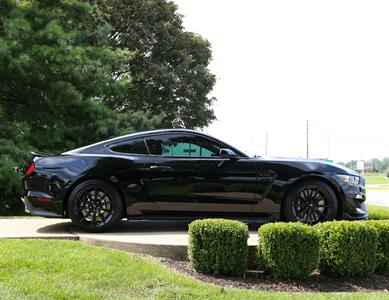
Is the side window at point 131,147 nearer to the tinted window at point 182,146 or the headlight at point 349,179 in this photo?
the tinted window at point 182,146

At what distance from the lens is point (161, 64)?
26.5 meters

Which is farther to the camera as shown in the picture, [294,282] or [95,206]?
[95,206]

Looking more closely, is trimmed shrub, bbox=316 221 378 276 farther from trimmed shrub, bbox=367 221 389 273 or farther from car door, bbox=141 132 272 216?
car door, bbox=141 132 272 216

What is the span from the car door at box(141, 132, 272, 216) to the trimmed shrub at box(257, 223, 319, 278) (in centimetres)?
151

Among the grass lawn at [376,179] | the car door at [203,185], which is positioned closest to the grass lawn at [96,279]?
the car door at [203,185]

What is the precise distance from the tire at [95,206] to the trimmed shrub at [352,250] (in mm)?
2693

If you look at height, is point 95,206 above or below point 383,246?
above

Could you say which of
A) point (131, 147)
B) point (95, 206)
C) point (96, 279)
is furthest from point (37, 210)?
point (96, 279)

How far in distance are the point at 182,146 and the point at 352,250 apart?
263 centimetres

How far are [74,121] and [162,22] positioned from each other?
1376cm

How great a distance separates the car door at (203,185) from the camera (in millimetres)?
6359

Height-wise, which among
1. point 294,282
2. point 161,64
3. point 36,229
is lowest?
point 294,282

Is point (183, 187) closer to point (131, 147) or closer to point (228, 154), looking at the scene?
point (228, 154)

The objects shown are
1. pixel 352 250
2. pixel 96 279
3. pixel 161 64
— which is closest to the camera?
→ pixel 96 279
